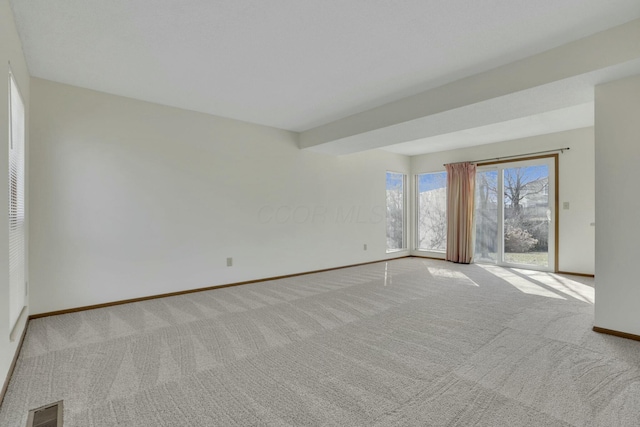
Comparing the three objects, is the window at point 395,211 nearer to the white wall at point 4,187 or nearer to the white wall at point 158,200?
the white wall at point 158,200

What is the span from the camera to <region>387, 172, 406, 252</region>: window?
23.2ft

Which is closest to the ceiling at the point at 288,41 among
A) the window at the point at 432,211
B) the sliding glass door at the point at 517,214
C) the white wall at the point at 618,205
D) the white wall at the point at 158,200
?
the white wall at the point at 158,200

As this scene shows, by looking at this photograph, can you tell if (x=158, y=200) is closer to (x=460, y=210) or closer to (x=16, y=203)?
(x=16, y=203)

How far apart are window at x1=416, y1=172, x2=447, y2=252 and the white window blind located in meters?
6.93

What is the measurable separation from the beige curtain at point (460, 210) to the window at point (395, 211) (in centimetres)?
112

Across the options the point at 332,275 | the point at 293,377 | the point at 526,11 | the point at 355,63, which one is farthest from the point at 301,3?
the point at 332,275

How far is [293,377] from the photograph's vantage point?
196 cm

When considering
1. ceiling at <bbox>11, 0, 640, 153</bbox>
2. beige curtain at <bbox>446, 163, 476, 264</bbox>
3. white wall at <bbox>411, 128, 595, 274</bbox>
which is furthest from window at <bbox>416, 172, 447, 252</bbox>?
ceiling at <bbox>11, 0, 640, 153</bbox>

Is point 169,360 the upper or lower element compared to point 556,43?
lower

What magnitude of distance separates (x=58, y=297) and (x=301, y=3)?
3.69 meters

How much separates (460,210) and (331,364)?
207 inches

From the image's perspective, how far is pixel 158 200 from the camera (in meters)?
3.83

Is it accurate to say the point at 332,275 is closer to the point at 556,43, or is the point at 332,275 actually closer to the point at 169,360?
the point at 169,360

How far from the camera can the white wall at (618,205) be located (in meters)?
2.50
